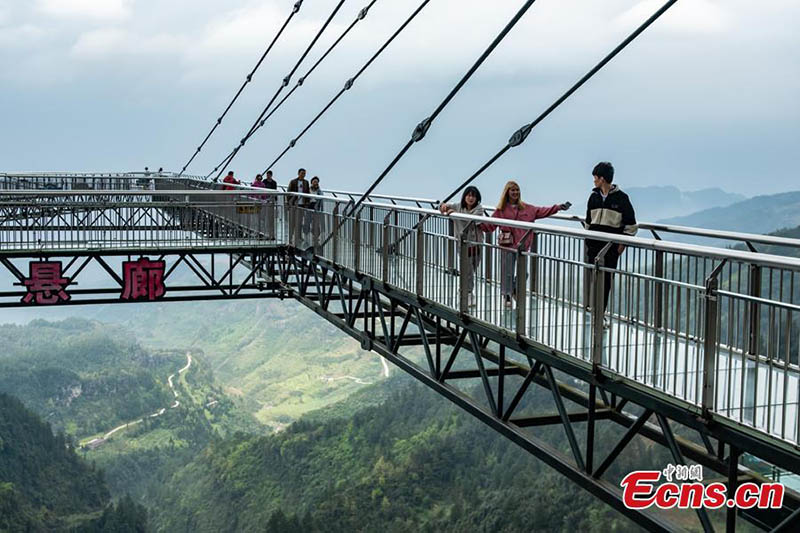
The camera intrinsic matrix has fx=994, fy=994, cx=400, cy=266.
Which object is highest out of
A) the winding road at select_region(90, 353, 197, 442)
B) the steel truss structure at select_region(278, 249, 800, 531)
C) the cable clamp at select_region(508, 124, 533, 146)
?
the cable clamp at select_region(508, 124, 533, 146)

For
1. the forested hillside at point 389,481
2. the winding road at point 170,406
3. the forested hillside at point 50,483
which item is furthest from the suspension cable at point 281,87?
the winding road at point 170,406

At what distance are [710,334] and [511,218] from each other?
13.7 ft

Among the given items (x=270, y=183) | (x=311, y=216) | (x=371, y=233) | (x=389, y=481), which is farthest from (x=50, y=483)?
(x=371, y=233)

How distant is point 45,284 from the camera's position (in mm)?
19359

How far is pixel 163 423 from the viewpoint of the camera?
154 metres

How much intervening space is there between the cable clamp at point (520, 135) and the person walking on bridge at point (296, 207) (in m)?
7.82

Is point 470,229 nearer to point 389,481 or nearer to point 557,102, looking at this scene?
point 557,102

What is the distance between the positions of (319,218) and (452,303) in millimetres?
6118

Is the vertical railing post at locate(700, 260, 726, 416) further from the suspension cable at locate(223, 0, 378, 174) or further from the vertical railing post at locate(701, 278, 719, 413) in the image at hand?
the suspension cable at locate(223, 0, 378, 174)

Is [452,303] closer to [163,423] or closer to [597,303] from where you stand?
[597,303]

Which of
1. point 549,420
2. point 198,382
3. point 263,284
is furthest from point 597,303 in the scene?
point 198,382

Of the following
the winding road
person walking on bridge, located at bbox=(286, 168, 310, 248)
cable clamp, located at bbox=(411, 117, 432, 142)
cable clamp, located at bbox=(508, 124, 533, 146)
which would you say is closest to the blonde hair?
cable clamp, located at bbox=(508, 124, 533, 146)

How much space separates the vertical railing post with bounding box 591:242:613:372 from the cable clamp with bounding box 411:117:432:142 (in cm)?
536

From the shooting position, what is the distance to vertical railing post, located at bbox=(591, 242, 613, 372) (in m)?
8.00
